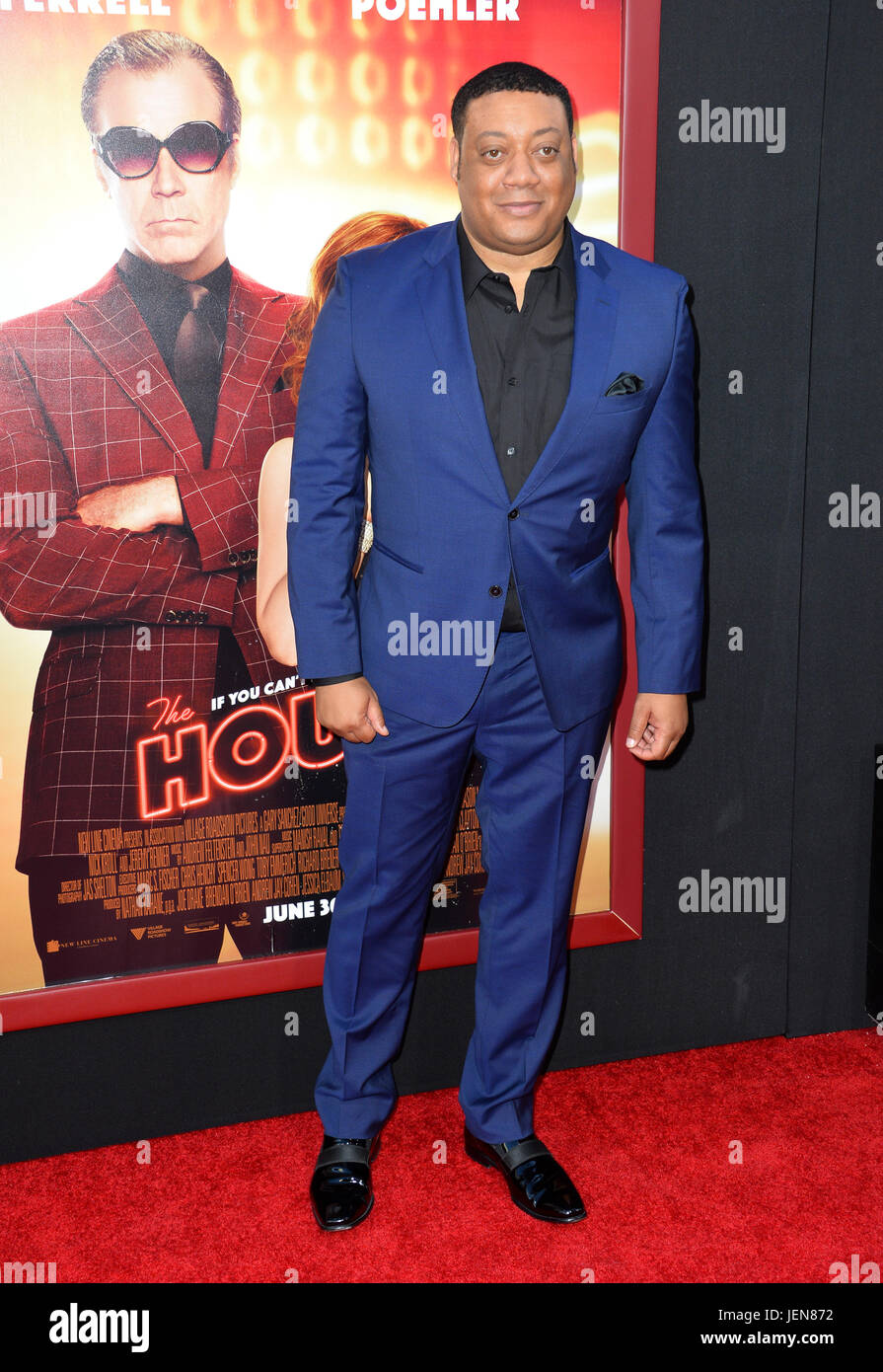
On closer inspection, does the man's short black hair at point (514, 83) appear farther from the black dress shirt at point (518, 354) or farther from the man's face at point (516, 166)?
the black dress shirt at point (518, 354)

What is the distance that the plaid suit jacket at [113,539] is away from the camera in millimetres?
1950

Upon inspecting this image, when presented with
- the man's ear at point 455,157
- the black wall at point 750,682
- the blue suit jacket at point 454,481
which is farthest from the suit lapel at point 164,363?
the black wall at point 750,682

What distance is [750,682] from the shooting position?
248 centimetres

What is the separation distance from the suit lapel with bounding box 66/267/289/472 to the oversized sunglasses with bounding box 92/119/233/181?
164 millimetres

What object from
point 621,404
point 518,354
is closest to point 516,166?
point 518,354

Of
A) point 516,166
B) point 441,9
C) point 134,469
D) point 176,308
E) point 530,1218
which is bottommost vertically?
point 530,1218

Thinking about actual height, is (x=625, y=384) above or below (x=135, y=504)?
above

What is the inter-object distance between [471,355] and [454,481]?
0.18 m

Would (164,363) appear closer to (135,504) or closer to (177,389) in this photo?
(177,389)

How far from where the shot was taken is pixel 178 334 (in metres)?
2.00

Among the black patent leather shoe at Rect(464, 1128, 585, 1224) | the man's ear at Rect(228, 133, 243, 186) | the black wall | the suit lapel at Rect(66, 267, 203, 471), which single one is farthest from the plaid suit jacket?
the black patent leather shoe at Rect(464, 1128, 585, 1224)

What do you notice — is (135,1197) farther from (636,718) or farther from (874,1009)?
(874,1009)

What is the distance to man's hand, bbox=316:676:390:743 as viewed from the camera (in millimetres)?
1815

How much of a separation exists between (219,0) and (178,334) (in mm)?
529
